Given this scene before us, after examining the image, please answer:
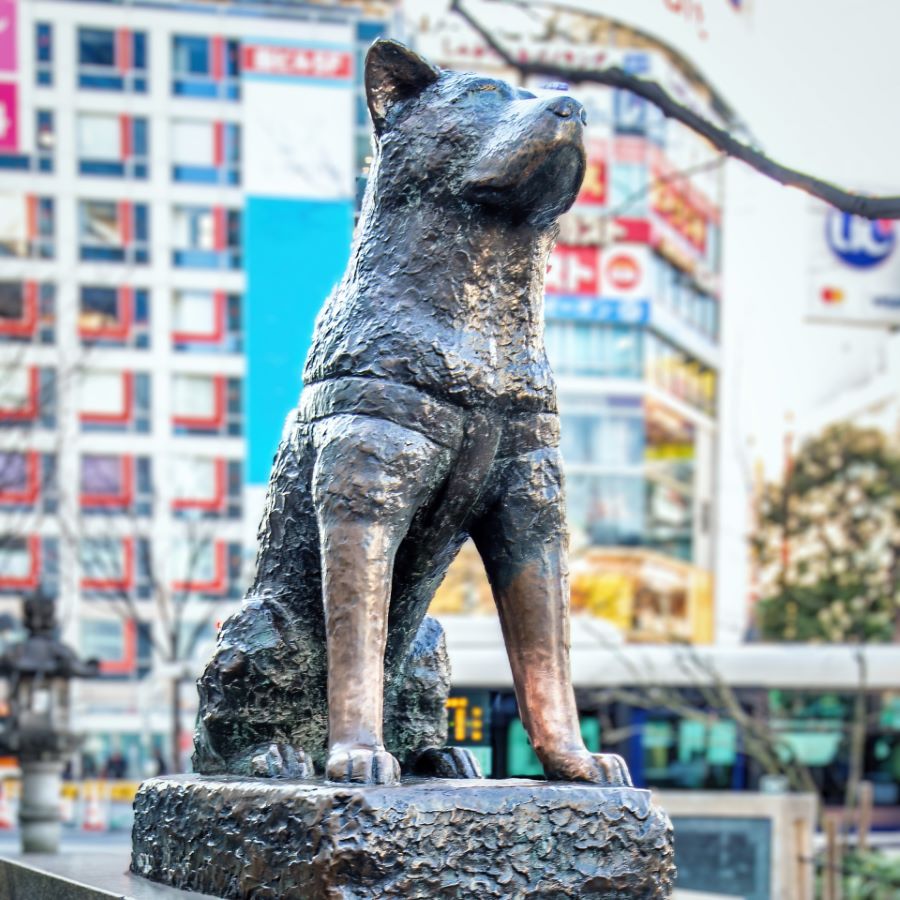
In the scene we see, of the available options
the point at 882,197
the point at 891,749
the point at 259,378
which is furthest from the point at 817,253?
the point at 882,197

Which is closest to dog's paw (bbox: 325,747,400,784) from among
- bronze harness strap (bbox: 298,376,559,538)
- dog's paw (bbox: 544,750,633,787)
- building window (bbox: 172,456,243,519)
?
dog's paw (bbox: 544,750,633,787)

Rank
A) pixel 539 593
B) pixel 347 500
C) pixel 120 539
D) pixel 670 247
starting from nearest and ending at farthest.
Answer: pixel 347 500 < pixel 539 593 < pixel 120 539 < pixel 670 247

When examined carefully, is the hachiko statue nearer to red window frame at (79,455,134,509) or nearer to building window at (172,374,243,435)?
red window frame at (79,455,134,509)

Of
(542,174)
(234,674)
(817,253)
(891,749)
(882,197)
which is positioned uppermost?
(817,253)

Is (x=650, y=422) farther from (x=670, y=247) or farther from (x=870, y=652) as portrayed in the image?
(x=870, y=652)

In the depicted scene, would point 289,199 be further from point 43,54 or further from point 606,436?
→ point 606,436

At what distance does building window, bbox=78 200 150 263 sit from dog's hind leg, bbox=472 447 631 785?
3431 centimetres

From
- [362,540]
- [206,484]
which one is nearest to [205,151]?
[206,484]

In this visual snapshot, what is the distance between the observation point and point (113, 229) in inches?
1464

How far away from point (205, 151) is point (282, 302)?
38.6ft

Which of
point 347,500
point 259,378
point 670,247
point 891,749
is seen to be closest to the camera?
point 347,500

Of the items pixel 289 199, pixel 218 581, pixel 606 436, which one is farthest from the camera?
pixel 606 436

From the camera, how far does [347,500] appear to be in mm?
3342

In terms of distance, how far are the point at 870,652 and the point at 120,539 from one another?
54.7ft
